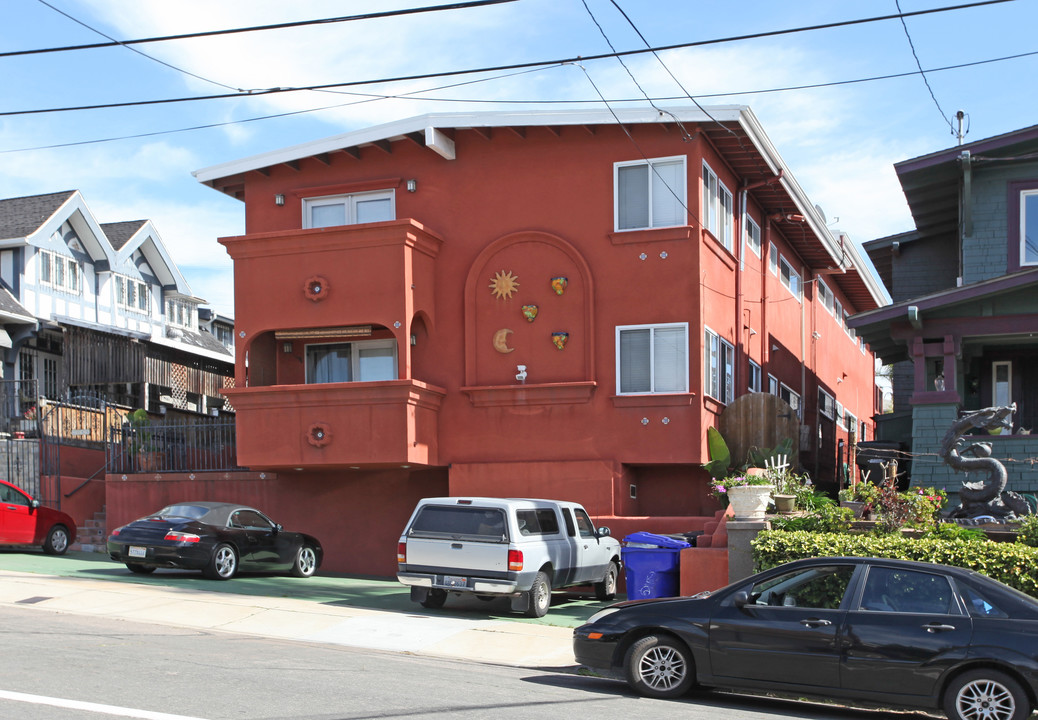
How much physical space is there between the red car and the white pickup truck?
796 cm

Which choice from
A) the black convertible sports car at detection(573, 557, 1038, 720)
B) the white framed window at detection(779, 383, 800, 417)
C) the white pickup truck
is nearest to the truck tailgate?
the white pickup truck

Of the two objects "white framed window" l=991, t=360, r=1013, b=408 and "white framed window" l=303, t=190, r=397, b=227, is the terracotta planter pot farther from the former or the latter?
"white framed window" l=303, t=190, r=397, b=227

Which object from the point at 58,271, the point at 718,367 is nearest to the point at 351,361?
the point at 718,367

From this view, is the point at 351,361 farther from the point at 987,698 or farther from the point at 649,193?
the point at 987,698

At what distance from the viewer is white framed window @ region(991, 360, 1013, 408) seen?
2072cm

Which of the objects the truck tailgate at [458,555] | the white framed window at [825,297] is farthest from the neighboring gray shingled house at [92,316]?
the white framed window at [825,297]

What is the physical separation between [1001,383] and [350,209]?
12450mm

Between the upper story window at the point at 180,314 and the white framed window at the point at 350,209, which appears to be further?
the upper story window at the point at 180,314

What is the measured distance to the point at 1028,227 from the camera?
66.0 feet

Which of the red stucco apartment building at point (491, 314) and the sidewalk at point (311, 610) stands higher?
the red stucco apartment building at point (491, 314)

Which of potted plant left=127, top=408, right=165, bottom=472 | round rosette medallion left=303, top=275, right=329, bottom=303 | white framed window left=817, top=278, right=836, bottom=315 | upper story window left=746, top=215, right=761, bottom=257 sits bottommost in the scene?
potted plant left=127, top=408, right=165, bottom=472

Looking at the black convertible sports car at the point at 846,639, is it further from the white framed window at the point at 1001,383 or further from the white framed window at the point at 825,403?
the white framed window at the point at 825,403

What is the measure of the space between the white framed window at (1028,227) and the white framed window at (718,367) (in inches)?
210

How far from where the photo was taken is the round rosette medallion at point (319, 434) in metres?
20.4
